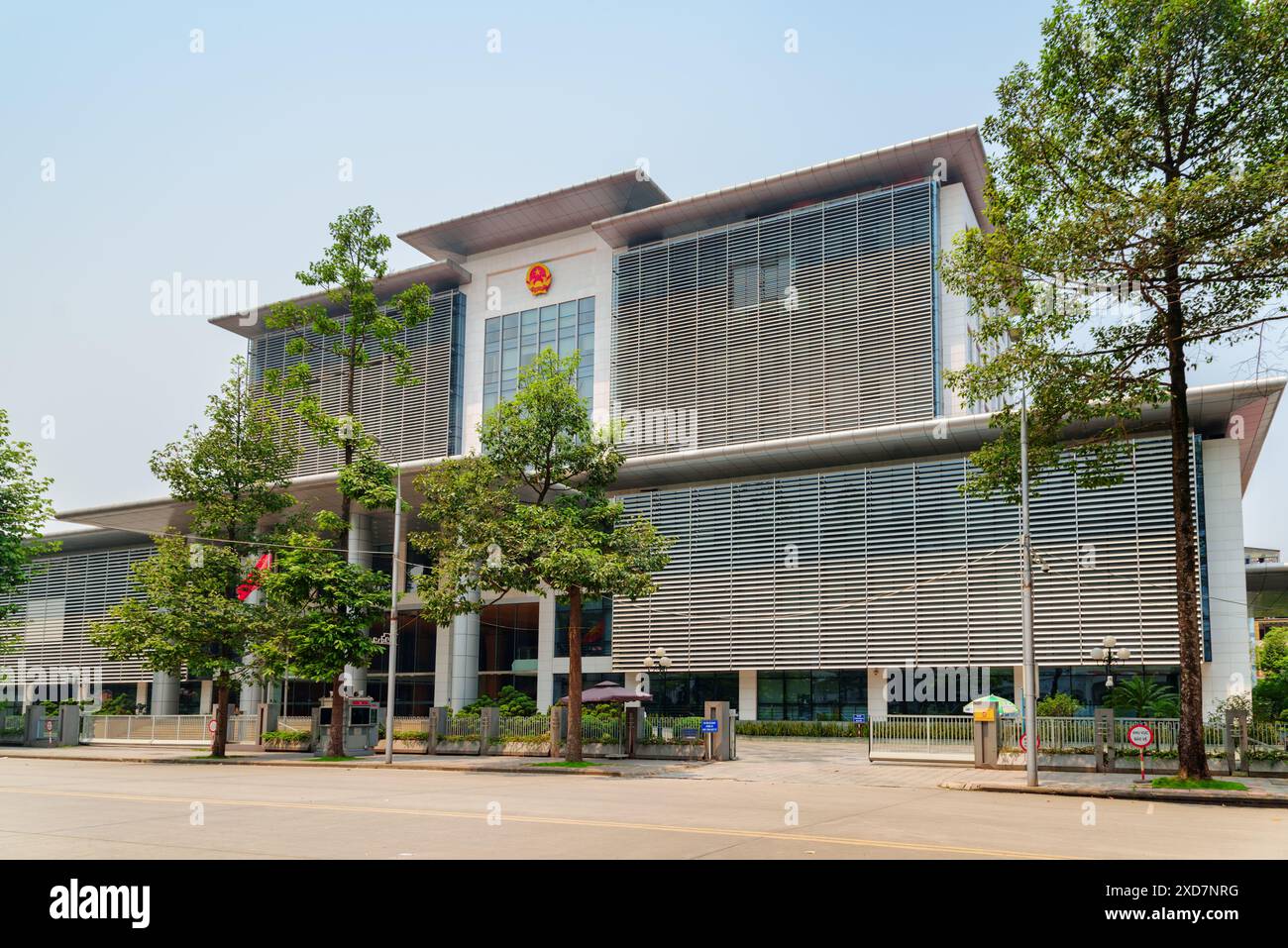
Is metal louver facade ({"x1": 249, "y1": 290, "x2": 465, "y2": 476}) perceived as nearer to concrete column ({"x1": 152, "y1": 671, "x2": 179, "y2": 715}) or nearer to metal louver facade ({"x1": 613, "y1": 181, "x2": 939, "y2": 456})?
metal louver facade ({"x1": 613, "y1": 181, "x2": 939, "y2": 456})

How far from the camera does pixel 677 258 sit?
158 ft

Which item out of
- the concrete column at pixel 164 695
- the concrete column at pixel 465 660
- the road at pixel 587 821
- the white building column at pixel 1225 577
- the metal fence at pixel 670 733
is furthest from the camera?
the concrete column at pixel 164 695

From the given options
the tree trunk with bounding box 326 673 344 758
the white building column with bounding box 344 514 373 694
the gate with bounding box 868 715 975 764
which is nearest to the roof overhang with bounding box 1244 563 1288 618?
the gate with bounding box 868 715 975 764

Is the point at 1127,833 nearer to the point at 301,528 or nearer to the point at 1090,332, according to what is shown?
the point at 1090,332

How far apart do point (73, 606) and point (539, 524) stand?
44.1 m

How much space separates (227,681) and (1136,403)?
30.8m

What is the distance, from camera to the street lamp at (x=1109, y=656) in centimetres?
3341

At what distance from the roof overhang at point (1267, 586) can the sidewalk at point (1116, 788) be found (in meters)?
22.0

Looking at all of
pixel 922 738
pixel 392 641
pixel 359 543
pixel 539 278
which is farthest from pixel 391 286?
pixel 922 738

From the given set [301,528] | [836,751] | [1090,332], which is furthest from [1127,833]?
[301,528]

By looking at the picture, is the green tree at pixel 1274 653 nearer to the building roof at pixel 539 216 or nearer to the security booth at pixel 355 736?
the building roof at pixel 539 216

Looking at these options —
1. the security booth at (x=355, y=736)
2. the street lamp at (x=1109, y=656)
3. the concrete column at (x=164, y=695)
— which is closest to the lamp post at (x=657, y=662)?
the security booth at (x=355, y=736)

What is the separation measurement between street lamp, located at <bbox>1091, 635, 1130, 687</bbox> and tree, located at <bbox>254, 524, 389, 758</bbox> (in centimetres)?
2342

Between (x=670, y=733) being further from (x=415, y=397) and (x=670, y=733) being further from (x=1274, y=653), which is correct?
(x=1274, y=653)
